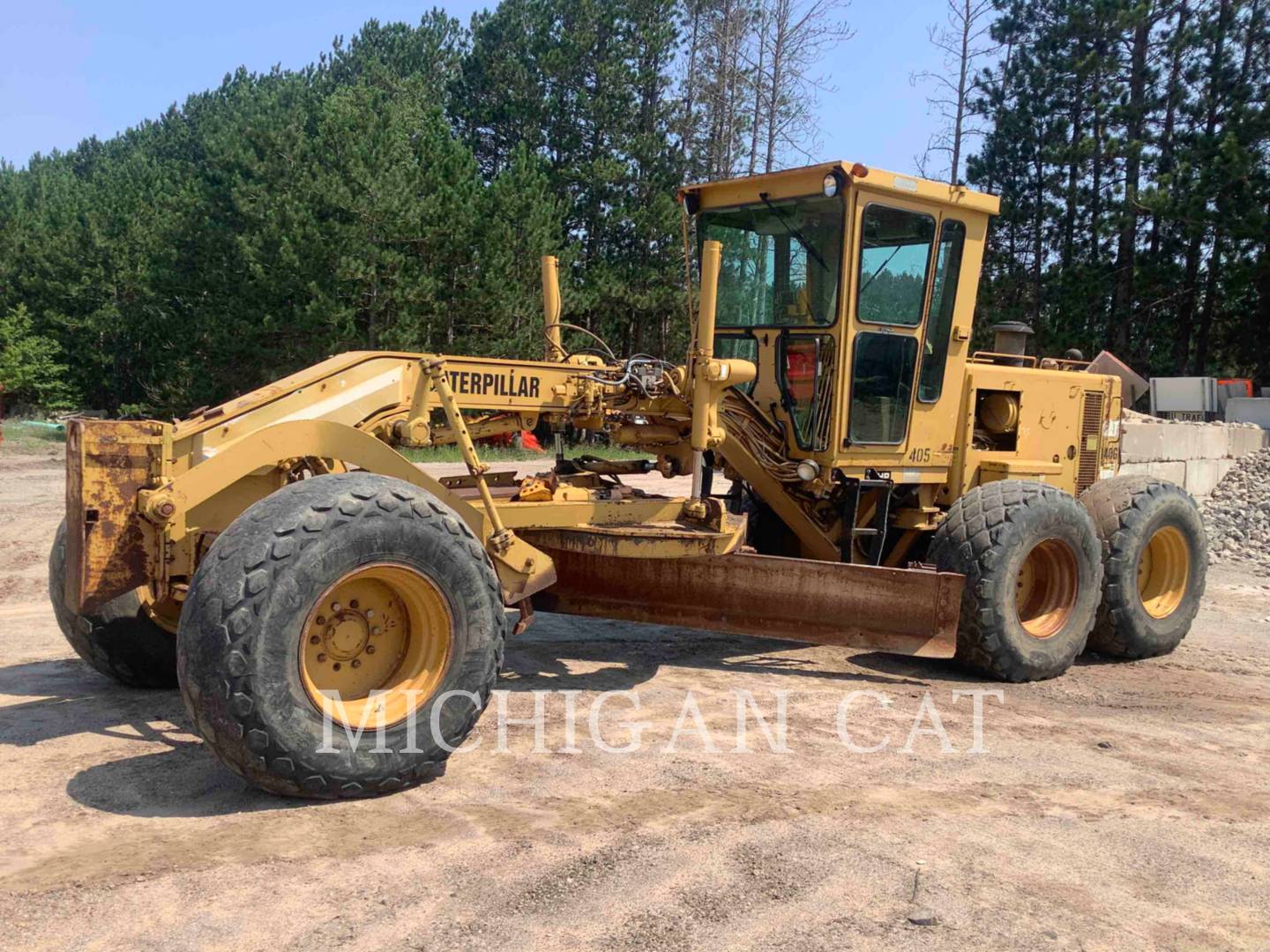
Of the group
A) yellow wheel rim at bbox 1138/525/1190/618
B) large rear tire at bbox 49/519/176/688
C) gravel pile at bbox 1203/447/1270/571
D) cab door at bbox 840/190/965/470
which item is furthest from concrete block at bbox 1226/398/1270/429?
large rear tire at bbox 49/519/176/688

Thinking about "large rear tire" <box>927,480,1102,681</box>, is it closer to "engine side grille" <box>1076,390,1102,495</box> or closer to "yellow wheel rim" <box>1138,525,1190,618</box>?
"yellow wheel rim" <box>1138,525,1190,618</box>

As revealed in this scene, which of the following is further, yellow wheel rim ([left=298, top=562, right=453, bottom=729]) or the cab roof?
the cab roof

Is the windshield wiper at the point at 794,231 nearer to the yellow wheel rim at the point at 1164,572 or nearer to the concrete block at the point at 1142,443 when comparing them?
the yellow wheel rim at the point at 1164,572

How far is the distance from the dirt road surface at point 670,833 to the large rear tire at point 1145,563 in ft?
3.82

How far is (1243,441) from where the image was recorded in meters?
16.9

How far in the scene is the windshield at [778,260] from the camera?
21.9 ft

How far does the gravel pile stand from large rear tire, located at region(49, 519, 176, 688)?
36.9 feet

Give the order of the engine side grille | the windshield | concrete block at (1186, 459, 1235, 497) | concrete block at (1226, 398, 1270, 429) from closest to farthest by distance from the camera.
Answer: the windshield < the engine side grille < concrete block at (1186, 459, 1235, 497) < concrete block at (1226, 398, 1270, 429)

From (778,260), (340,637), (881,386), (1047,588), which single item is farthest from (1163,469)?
(340,637)

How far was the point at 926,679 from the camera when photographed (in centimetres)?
667

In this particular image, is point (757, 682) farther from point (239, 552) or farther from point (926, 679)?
point (239, 552)

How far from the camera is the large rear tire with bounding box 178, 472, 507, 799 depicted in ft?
12.9

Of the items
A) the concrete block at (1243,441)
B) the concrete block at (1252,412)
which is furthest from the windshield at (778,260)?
the concrete block at (1252,412)

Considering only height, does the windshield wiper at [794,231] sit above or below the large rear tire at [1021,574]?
above
